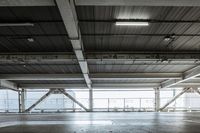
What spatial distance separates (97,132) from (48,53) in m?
11.8

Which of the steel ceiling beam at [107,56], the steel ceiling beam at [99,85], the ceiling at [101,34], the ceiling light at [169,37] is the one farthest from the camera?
the steel ceiling beam at [99,85]

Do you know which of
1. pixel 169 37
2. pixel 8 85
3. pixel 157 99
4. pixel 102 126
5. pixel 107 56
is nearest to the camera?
pixel 102 126

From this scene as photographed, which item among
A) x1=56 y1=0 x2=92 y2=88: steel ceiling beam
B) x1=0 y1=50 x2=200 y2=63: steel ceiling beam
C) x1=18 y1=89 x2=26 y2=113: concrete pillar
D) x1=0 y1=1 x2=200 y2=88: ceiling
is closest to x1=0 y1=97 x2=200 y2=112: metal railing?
x1=18 y1=89 x2=26 y2=113: concrete pillar

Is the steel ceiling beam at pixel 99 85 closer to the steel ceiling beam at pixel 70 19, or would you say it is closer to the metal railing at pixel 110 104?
the metal railing at pixel 110 104

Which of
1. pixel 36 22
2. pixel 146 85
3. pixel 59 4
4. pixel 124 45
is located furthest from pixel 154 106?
pixel 59 4

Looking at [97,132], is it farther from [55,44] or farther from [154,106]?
[154,106]

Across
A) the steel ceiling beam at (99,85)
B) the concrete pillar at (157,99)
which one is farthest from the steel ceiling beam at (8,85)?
Answer: the concrete pillar at (157,99)

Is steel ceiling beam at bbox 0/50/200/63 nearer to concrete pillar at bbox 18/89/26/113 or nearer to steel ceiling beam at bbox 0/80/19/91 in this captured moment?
steel ceiling beam at bbox 0/80/19/91

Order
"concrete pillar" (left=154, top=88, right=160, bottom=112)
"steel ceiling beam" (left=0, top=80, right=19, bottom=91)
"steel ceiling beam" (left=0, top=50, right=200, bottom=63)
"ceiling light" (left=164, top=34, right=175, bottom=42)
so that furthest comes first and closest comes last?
"concrete pillar" (left=154, top=88, right=160, bottom=112) < "steel ceiling beam" (left=0, top=80, right=19, bottom=91) < "steel ceiling beam" (left=0, top=50, right=200, bottom=63) < "ceiling light" (left=164, top=34, right=175, bottom=42)

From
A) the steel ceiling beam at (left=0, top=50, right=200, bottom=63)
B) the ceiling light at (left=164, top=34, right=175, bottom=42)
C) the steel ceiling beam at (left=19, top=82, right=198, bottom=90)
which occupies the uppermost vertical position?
the ceiling light at (left=164, top=34, right=175, bottom=42)

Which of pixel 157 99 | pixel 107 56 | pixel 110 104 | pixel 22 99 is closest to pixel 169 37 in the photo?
pixel 107 56

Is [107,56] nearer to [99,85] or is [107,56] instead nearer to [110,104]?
[99,85]

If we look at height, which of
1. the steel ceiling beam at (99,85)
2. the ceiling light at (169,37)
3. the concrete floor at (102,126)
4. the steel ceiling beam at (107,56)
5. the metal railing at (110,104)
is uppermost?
the ceiling light at (169,37)

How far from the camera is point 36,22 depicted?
10.6 m
